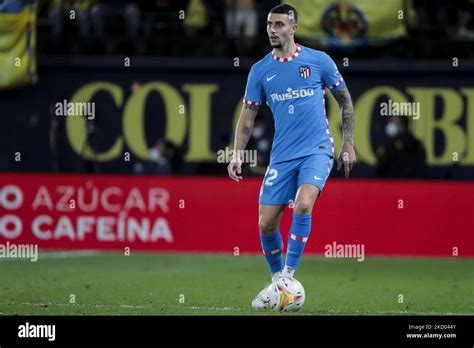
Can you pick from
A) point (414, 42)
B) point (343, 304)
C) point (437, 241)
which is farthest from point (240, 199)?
point (343, 304)

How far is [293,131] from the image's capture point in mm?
11312

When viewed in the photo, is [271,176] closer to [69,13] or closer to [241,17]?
[241,17]

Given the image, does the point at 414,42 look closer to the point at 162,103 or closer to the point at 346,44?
the point at 346,44

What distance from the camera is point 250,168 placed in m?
20.4

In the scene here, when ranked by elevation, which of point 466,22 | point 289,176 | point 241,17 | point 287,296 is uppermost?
point 241,17

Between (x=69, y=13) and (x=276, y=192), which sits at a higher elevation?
(x=69, y=13)

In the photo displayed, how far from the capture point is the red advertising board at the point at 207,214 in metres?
18.0

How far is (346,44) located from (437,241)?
13.6 feet

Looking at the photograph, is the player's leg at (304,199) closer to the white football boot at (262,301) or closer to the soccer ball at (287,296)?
the soccer ball at (287,296)
